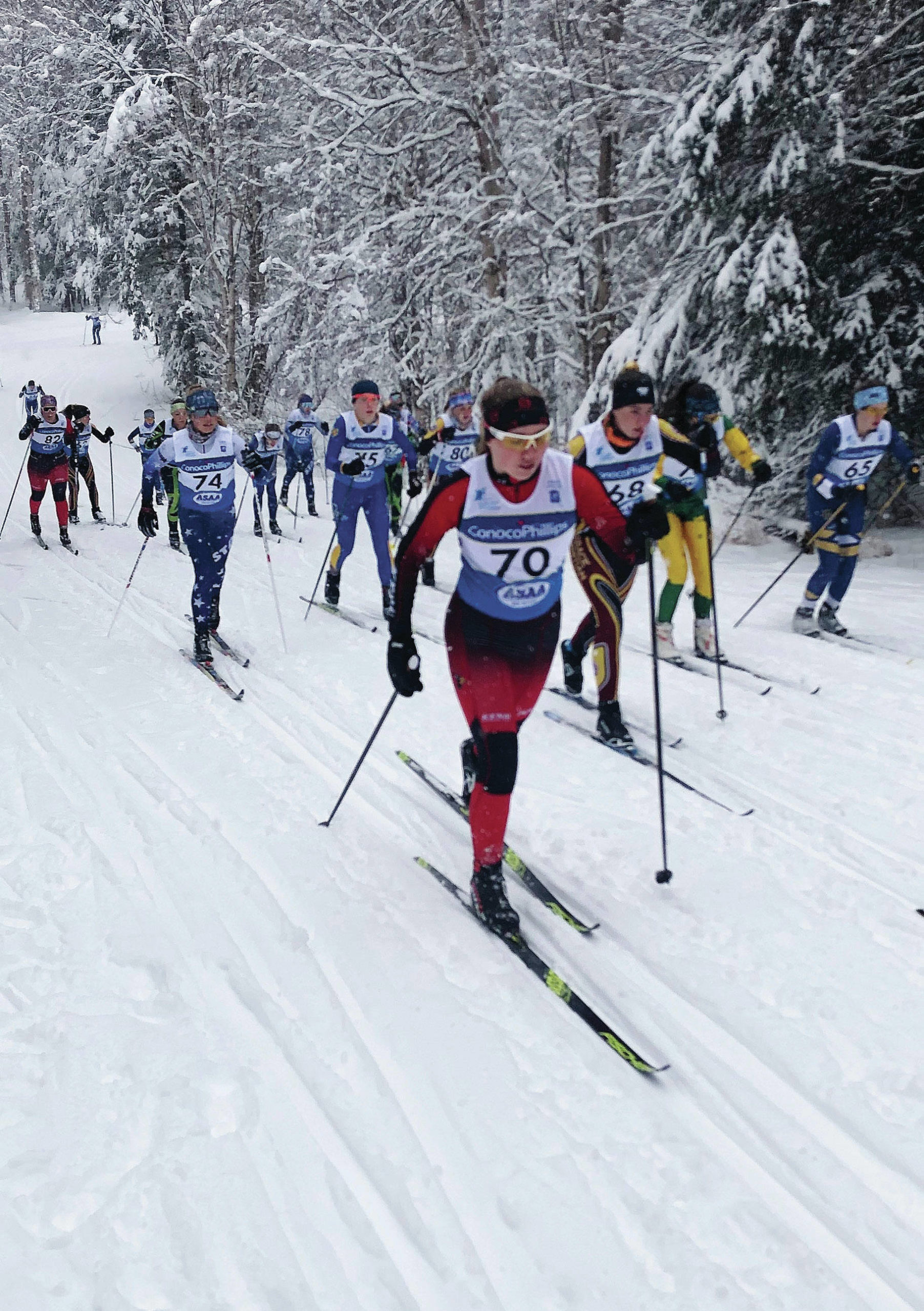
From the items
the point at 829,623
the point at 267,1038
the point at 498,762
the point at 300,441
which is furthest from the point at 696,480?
the point at 300,441

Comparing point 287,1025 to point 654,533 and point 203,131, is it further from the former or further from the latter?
point 203,131

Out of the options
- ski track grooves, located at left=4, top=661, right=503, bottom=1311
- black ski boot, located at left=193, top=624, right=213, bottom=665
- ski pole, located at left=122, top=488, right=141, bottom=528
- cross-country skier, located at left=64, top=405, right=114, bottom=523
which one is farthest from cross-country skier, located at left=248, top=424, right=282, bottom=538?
ski track grooves, located at left=4, top=661, right=503, bottom=1311

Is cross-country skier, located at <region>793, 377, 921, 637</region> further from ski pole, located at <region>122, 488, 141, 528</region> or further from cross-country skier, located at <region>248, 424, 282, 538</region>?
ski pole, located at <region>122, 488, 141, 528</region>

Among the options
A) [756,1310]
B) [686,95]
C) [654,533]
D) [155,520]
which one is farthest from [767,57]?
[756,1310]

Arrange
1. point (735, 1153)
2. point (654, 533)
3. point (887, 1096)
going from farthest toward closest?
1. point (654, 533)
2. point (887, 1096)
3. point (735, 1153)

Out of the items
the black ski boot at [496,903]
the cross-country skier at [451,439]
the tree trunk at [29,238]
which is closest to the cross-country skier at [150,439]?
the cross-country skier at [451,439]

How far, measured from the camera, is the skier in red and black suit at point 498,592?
3.24 metres

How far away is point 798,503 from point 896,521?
1.36 m

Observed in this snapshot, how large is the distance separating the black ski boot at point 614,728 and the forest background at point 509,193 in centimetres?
671

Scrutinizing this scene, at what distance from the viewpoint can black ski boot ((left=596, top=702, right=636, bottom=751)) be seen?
5352mm

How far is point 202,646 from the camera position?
708 cm

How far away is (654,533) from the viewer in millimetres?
3516

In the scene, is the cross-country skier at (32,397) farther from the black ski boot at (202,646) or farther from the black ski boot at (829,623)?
the black ski boot at (829,623)

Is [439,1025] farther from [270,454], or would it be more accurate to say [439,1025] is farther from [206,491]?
[270,454]
